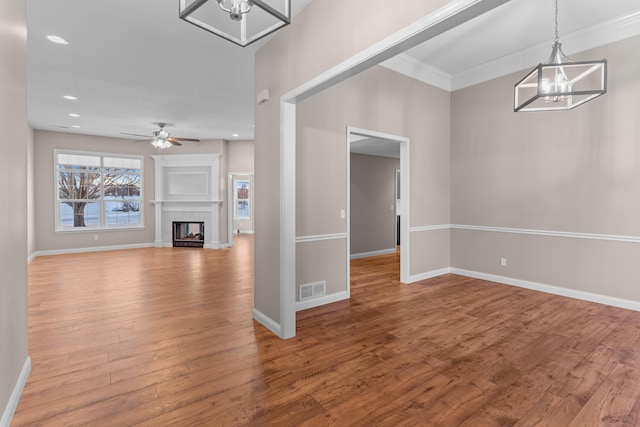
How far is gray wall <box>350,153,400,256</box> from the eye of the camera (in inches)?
285

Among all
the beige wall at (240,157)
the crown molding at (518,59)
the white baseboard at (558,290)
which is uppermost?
the crown molding at (518,59)

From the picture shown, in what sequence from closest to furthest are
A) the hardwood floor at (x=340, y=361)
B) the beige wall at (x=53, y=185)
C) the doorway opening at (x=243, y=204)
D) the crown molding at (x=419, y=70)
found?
the hardwood floor at (x=340, y=361) → the crown molding at (x=419, y=70) → the beige wall at (x=53, y=185) → the doorway opening at (x=243, y=204)

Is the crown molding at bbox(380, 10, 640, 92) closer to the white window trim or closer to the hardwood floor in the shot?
the hardwood floor

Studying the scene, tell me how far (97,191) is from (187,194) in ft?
7.31

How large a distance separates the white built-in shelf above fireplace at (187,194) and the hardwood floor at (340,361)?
4599 mm

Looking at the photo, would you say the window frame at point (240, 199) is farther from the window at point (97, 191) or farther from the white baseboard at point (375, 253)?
the white baseboard at point (375, 253)

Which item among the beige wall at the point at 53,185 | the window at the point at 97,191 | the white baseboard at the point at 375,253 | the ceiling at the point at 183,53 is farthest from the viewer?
the window at the point at 97,191

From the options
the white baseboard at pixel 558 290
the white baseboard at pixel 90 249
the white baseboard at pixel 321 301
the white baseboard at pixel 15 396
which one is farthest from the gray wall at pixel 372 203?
the white baseboard at pixel 90 249

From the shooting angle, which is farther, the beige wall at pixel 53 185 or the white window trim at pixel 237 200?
the white window trim at pixel 237 200

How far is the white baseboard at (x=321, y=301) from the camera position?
3.72 metres

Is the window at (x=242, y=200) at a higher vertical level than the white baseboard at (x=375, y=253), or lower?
higher

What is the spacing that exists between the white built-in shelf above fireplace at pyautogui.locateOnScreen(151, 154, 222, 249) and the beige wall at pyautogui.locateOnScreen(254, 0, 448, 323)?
5942 mm

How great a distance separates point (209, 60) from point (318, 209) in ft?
7.54

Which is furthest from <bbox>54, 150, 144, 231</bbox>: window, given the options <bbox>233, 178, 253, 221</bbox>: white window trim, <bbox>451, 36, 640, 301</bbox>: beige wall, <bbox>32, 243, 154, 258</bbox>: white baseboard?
<bbox>451, 36, 640, 301</bbox>: beige wall
